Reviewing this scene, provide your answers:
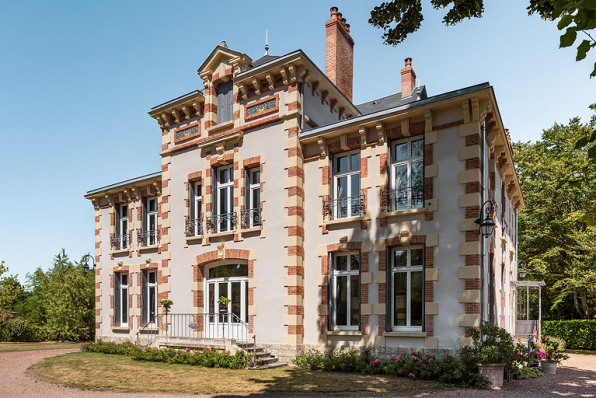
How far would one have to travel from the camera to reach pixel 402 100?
70.1 feet

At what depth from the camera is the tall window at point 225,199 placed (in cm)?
1614

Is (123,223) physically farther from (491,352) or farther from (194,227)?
(491,352)

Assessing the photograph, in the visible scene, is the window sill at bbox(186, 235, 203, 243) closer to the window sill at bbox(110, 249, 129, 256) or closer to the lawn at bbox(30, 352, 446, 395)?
the lawn at bbox(30, 352, 446, 395)

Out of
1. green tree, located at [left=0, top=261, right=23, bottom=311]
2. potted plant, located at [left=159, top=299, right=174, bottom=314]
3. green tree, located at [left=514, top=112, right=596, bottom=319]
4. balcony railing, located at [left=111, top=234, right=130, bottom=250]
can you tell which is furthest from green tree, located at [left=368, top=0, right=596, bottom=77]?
green tree, located at [left=0, top=261, right=23, bottom=311]

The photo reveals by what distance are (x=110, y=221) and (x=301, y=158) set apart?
11.2 metres

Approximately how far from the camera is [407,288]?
41.4 feet

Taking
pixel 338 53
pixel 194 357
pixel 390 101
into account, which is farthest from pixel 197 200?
pixel 390 101

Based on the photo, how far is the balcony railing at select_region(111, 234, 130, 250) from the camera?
2105 cm

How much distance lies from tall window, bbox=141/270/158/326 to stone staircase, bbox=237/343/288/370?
6684 millimetres

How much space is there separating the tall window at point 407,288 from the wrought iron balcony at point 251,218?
465 centimetres

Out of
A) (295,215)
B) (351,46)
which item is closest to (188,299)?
(295,215)

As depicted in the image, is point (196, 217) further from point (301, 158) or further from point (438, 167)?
point (438, 167)

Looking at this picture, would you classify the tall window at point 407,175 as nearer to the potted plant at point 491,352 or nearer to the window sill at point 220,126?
the potted plant at point 491,352

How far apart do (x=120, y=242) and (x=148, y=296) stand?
3082mm
